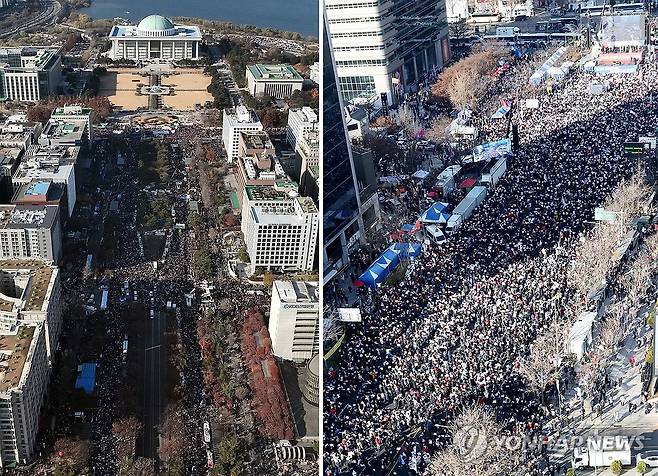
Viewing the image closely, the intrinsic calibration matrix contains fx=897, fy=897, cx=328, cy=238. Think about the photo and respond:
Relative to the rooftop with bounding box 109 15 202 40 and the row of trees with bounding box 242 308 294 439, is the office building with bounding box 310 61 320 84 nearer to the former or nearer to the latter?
the rooftop with bounding box 109 15 202 40

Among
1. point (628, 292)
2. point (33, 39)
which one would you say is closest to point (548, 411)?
point (628, 292)

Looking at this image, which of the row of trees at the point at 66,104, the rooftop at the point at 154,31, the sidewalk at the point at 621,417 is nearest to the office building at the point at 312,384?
the sidewalk at the point at 621,417

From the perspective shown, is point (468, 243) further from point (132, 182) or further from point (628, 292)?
point (132, 182)

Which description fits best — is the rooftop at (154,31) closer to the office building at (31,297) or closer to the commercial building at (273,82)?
the commercial building at (273,82)

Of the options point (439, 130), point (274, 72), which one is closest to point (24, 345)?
point (439, 130)

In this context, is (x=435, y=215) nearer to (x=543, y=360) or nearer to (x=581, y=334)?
(x=581, y=334)

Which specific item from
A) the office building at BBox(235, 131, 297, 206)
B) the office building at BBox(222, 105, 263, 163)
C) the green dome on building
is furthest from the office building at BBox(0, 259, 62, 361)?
the green dome on building

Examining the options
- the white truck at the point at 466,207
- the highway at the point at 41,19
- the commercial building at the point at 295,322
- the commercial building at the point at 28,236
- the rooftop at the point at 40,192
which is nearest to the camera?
the commercial building at the point at 295,322
